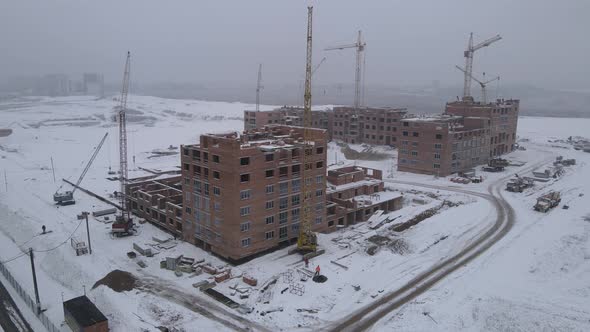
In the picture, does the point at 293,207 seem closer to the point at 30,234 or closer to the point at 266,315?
the point at 266,315

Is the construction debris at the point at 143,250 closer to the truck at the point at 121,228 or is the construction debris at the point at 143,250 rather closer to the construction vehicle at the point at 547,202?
the truck at the point at 121,228

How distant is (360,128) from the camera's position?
123875 millimetres

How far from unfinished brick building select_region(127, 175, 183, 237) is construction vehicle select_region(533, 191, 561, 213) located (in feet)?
166

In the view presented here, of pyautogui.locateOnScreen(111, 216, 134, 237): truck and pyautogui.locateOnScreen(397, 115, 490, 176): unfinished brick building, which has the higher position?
pyautogui.locateOnScreen(397, 115, 490, 176): unfinished brick building

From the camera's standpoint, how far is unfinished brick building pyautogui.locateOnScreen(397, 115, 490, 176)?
84.0 metres

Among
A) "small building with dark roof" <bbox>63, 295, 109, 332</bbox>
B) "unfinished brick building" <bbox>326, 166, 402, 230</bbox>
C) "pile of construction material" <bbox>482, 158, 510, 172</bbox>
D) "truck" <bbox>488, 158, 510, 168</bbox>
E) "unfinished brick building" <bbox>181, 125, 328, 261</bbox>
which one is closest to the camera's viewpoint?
"small building with dark roof" <bbox>63, 295, 109, 332</bbox>

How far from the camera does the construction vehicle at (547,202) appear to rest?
202 ft

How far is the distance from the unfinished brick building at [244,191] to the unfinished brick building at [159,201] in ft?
9.84

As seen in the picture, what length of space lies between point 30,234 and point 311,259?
35.7 metres

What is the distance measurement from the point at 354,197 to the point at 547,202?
28.2 meters

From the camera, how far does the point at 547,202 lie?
2458 inches

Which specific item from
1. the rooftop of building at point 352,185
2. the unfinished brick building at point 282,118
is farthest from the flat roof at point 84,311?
the unfinished brick building at point 282,118

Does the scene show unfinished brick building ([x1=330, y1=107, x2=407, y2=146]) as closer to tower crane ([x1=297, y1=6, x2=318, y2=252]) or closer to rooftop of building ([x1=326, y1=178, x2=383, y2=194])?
rooftop of building ([x1=326, y1=178, x2=383, y2=194])

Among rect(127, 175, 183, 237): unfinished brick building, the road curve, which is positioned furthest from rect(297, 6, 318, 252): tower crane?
rect(127, 175, 183, 237): unfinished brick building
